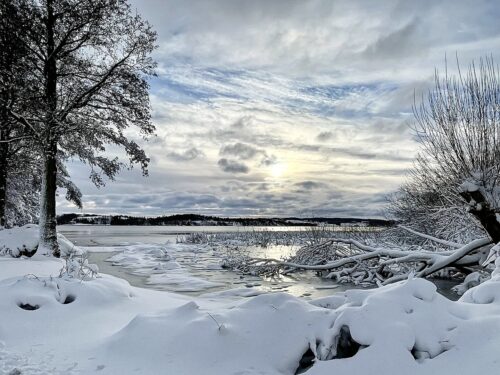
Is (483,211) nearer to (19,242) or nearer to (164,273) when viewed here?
(164,273)

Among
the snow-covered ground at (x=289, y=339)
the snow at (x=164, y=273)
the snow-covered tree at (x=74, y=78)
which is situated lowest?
the snow at (x=164, y=273)

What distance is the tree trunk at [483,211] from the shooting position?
9.29 metres

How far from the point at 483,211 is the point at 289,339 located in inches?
279

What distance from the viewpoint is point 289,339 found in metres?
4.50

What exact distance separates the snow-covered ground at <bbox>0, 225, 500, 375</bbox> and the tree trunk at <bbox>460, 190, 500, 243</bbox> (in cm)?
434

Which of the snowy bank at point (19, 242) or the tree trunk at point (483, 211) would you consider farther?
the snowy bank at point (19, 242)

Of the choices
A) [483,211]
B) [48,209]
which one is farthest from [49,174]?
[483,211]

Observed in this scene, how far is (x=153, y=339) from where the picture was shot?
471 cm

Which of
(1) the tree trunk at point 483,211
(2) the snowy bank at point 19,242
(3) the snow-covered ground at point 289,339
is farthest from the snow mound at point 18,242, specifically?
(1) the tree trunk at point 483,211

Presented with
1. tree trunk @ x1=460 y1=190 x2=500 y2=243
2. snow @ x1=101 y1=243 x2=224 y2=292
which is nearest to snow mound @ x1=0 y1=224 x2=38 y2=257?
snow @ x1=101 y1=243 x2=224 y2=292

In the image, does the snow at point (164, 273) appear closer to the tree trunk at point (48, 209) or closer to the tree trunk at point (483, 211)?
the tree trunk at point (48, 209)

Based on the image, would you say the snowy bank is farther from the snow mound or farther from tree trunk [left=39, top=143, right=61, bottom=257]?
tree trunk [left=39, top=143, right=61, bottom=257]

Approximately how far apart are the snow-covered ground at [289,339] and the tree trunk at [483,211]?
4.34 m

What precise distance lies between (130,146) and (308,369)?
41.6ft
